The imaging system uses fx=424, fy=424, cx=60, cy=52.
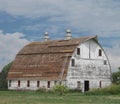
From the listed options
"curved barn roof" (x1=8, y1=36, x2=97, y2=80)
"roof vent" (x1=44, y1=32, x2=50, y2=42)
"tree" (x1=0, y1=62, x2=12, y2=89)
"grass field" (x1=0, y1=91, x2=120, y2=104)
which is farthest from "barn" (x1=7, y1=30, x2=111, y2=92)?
"grass field" (x1=0, y1=91, x2=120, y2=104)

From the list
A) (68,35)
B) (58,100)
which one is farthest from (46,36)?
(58,100)

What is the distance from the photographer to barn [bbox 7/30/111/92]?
57.3 meters

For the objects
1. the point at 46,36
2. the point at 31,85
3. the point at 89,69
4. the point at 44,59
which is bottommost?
the point at 31,85

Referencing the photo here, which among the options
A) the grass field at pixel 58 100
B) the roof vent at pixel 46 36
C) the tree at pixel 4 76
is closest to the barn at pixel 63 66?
the tree at pixel 4 76

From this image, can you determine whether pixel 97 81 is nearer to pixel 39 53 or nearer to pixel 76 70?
pixel 76 70

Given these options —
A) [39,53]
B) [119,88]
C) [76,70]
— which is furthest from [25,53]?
[119,88]

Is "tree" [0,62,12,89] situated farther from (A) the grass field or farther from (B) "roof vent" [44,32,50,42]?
(A) the grass field

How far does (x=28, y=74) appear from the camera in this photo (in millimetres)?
61594

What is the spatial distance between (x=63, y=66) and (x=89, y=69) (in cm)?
566

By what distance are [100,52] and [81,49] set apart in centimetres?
451

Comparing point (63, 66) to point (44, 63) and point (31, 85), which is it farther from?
point (31, 85)

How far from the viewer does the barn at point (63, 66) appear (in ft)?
188

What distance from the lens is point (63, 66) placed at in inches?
2232

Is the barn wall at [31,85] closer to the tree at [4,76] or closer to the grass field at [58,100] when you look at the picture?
the tree at [4,76]
